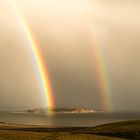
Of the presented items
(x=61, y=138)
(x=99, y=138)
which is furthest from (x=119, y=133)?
(x=61, y=138)

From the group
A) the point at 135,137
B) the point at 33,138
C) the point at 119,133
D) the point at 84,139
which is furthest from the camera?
the point at 119,133

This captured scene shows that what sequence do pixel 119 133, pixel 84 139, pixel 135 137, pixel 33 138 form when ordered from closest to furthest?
1. pixel 84 139
2. pixel 33 138
3. pixel 135 137
4. pixel 119 133

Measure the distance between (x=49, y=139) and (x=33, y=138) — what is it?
4.00 meters

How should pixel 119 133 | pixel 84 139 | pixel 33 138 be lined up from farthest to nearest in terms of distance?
pixel 119 133, pixel 33 138, pixel 84 139

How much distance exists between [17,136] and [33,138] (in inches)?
160

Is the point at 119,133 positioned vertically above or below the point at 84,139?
above

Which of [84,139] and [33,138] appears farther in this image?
[33,138]

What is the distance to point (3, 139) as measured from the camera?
190ft

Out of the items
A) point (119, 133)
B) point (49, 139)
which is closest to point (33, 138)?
point (49, 139)

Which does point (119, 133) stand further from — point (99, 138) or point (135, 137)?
point (99, 138)

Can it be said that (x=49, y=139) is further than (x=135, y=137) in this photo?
No

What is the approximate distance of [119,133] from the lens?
2813 inches

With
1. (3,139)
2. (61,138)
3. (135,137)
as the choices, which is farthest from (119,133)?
(3,139)

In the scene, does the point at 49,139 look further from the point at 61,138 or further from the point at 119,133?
the point at 119,133
